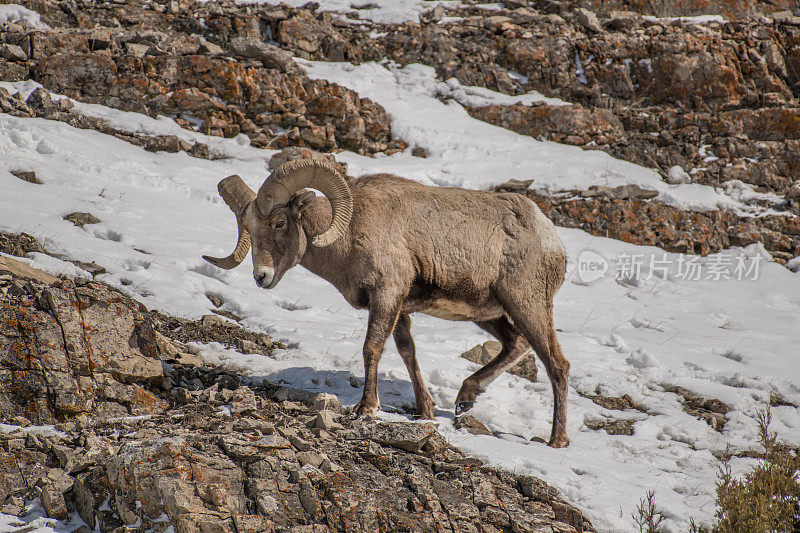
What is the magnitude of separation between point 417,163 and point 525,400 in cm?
910

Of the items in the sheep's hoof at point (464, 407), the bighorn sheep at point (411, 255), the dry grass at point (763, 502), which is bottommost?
the sheep's hoof at point (464, 407)

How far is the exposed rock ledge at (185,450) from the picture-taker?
4.06m

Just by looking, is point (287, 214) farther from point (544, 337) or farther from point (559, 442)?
point (559, 442)

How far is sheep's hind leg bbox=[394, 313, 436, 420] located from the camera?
7195 millimetres

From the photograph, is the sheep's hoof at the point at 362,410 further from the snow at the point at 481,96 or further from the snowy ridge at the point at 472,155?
the snow at the point at 481,96

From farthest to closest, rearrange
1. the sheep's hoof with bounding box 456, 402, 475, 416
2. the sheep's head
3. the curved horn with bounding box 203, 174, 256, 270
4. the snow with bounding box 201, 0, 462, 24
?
1. the snow with bounding box 201, 0, 462, 24
2. the sheep's hoof with bounding box 456, 402, 475, 416
3. the curved horn with bounding box 203, 174, 256, 270
4. the sheep's head

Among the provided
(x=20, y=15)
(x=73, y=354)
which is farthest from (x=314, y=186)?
(x=20, y=15)

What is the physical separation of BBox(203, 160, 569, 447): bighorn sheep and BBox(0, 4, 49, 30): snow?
13049 millimetres

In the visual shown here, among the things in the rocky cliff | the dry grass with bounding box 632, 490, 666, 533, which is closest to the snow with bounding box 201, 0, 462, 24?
the rocky cliff

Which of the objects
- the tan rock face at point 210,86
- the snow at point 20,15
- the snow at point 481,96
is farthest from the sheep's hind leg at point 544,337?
the snow at point 20,15

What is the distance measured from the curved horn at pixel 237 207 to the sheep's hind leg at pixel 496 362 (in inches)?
114

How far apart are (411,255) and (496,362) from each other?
67.4 inches

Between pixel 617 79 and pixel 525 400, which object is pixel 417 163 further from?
pixel 525 400

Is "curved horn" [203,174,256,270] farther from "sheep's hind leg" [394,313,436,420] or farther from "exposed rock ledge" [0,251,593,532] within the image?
"sheep's hind leg" [394,313,436,420]
